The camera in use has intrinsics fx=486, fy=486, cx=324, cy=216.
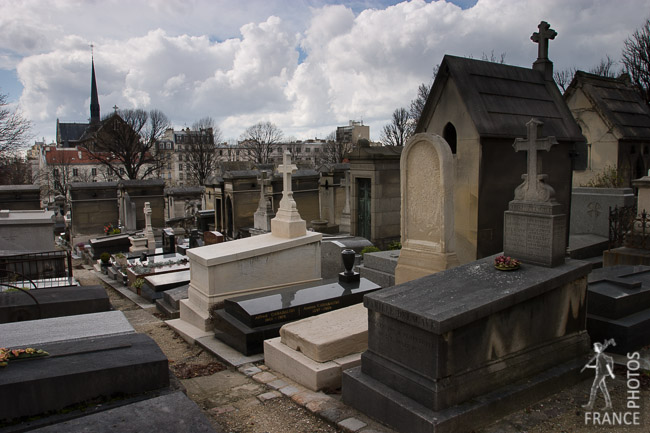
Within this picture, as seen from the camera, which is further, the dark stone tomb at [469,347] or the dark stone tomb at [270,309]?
the dark stone tomb at [270,309]

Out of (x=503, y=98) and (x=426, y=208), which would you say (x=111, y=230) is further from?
(x=426, y=208)

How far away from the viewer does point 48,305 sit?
680 centimetres

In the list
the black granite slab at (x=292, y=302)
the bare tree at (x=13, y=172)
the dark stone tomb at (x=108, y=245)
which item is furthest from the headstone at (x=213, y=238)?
the bare tree at (x=13, y=172)

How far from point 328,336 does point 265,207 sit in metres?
14.2

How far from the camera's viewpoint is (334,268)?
36.4 ft

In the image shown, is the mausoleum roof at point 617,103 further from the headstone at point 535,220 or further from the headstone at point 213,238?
the headstone at point 213,238

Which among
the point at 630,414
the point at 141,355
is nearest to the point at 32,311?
the point at 141,355

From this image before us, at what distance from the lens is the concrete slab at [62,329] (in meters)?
5.05

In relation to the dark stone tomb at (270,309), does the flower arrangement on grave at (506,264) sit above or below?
above

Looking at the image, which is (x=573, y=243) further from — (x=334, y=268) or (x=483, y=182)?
(x=334, y=268)

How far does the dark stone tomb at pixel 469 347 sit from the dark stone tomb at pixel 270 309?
1980mm

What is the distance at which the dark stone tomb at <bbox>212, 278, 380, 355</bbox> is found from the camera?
22.0 ft

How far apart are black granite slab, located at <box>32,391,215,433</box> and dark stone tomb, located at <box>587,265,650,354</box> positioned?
15.6 ft

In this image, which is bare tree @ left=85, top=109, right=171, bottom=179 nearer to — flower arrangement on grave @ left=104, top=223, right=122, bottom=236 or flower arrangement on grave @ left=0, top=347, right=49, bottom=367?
flower arrangement on grave @ left=104, top=223, right=122, bottom=236
